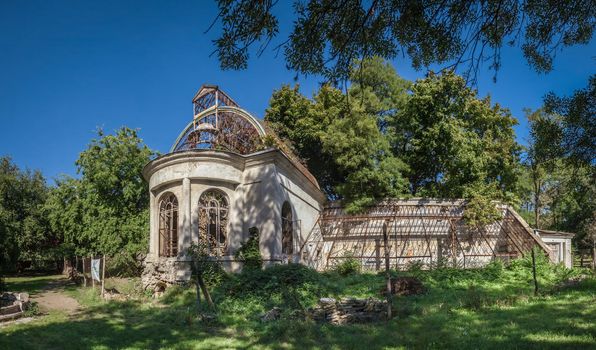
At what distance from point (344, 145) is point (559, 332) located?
1649 centimetres

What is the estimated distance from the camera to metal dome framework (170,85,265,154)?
22.9 metres

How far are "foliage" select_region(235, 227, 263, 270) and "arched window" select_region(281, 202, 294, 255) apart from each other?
84.2 inches

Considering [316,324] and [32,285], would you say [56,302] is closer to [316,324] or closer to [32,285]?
[32,285]

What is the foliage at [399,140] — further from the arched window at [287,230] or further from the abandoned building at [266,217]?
the arched window at [287,230]

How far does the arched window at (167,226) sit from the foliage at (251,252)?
9.99ft

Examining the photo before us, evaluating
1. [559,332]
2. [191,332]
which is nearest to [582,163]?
[559,332]

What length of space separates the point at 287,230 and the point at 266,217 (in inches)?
103

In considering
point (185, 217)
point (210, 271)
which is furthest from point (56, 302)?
point (210, 271)

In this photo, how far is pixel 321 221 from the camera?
23.5 meters

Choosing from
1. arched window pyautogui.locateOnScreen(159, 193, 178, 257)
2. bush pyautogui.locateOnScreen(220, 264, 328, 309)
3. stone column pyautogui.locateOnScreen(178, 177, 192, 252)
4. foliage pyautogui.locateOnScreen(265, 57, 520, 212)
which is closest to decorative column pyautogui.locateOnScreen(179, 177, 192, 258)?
stone column pyautogui.locateOnScreen(178, 177, 192, 252)

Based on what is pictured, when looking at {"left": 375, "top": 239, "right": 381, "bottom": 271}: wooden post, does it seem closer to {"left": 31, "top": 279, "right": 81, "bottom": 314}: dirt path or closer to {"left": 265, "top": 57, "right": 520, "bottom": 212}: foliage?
{"left": 265, "top": 57, "right": 520, "bottom": 212}: foliage

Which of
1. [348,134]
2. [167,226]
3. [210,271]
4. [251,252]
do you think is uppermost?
[348,134]

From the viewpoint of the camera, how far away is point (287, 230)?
1881 centimetres

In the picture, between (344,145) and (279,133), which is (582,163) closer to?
(344,145)
